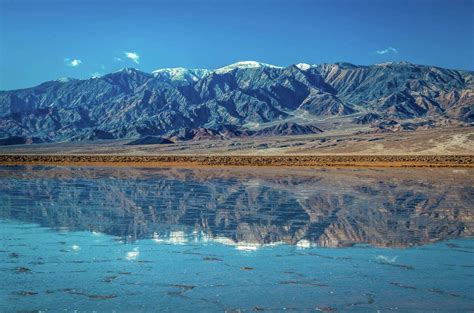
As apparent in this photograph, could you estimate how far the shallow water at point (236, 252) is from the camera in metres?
11.0

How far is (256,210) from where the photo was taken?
22.7 meters

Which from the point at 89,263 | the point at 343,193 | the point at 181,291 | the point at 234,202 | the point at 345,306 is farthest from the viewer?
the point at 343,193

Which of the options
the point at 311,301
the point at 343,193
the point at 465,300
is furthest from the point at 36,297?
the point at 343,193

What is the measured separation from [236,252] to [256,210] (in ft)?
25.6

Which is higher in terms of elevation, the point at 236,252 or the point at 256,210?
the point at 256,210

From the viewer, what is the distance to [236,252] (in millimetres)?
14945

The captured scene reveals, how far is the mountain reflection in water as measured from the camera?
57.4ft

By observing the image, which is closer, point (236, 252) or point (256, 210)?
point (236, 252)

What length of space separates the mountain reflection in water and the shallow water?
7cm

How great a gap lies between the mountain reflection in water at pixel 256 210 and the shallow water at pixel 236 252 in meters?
0.07

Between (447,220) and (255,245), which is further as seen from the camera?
(447,220)

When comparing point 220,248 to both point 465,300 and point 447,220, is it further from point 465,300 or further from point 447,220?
point 447,220

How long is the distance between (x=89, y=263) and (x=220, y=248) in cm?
336

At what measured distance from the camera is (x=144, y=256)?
1449cm
